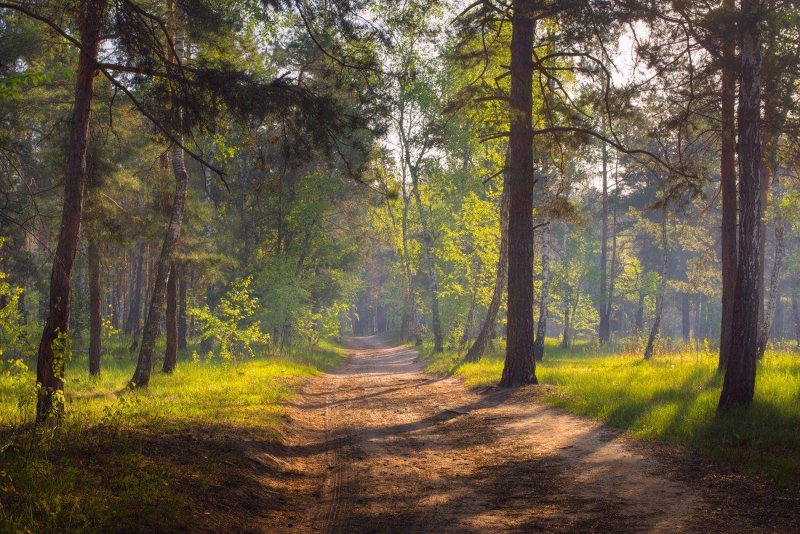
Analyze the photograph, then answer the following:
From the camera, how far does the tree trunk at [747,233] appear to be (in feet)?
30.4

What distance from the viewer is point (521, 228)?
15.1 meters

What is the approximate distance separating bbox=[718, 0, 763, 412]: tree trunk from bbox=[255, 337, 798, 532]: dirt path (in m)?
2.28

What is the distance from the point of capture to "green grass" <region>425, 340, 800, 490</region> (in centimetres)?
712

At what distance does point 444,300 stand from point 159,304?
2382 cm

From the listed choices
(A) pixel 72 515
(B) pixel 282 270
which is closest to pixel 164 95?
(A) pixel 72 515

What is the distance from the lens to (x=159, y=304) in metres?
15.0

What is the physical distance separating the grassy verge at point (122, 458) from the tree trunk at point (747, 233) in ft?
24.9

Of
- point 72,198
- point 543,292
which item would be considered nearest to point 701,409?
point 72,198

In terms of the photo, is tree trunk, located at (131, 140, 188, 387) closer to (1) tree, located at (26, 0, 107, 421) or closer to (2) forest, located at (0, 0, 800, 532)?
(2) forest, located at (0, 0, 800, 532)

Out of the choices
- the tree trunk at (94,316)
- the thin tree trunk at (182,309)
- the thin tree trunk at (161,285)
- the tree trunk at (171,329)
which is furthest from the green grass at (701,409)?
the thin tree trunk at (182,309)

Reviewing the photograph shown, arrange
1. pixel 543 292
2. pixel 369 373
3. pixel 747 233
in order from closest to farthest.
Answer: pixel 747 233 < pixel 369 373 < pixel 543 292

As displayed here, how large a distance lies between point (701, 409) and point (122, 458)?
8637mm

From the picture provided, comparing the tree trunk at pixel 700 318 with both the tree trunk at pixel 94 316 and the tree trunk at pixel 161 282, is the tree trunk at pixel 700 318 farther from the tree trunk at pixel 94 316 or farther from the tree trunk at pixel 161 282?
the tree trunk at pixel 94 316

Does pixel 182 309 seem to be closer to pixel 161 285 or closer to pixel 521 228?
pixel 161 285
